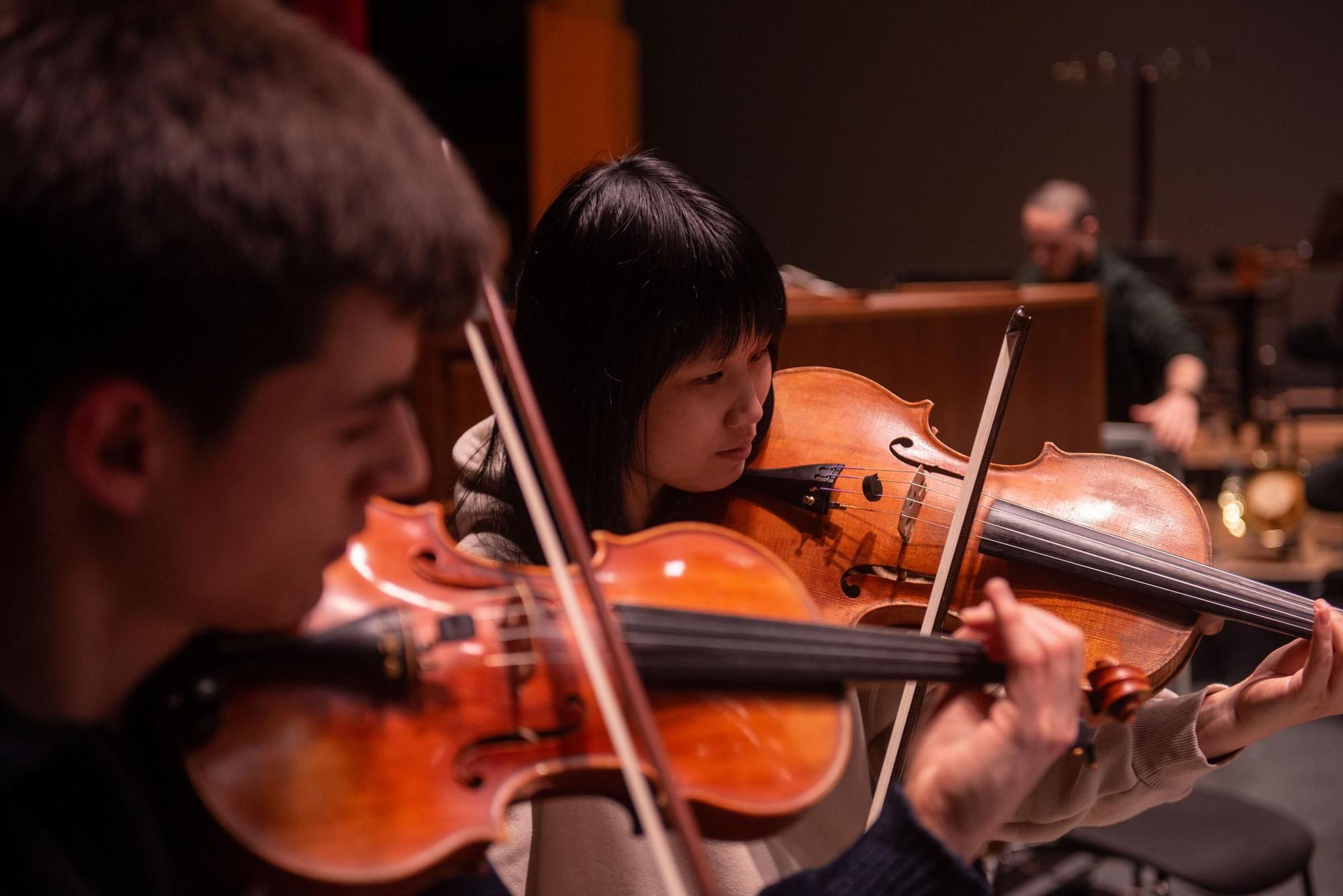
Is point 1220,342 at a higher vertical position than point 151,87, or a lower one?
lower

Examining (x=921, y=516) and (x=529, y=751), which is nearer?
(x=529, y=751)

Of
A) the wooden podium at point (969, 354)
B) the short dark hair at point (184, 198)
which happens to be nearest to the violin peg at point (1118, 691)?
the short dark hair at point (184, 198)

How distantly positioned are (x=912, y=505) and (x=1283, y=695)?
1.20 ft

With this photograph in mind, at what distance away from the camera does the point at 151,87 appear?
1.57ft

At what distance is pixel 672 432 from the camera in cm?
102

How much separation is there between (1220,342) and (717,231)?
6.38m

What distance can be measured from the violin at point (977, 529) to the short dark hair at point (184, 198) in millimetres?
636

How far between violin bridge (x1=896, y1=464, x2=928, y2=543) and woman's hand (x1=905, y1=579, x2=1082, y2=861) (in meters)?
0.40

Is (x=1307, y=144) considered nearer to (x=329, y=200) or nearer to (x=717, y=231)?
(x=717, y=231)

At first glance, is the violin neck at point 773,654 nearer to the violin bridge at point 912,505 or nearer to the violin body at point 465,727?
the violin body at point 465,727

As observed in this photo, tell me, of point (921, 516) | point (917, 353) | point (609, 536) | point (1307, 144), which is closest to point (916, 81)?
Answer: point (1307, 144)

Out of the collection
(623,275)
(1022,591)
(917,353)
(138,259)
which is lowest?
(917,353)

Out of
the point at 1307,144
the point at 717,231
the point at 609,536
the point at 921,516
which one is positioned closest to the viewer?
the point at 609,536

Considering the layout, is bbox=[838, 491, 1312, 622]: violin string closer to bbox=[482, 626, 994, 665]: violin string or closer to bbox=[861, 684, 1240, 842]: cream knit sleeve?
bbox=[861, 684, 1240, 842]: cream knit sleeve
